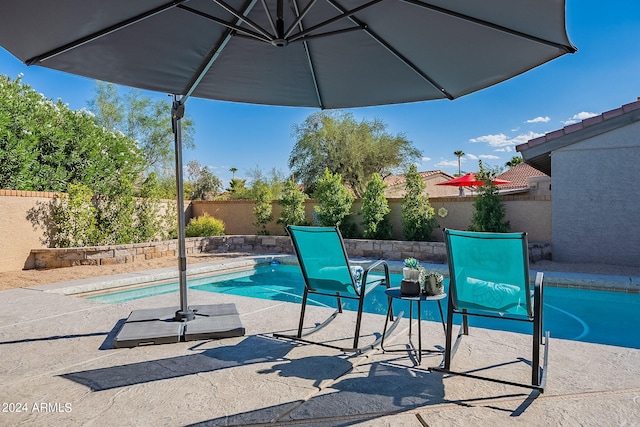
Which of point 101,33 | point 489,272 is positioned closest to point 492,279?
point 489,272

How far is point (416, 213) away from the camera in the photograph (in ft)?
36.1

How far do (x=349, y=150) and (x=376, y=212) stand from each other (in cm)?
978

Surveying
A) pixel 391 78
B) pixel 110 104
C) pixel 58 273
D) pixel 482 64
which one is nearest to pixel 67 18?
pixel 391 78

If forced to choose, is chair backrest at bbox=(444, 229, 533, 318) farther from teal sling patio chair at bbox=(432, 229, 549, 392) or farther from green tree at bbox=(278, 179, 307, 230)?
green tree at bbox=(278, 179, 307, 230)

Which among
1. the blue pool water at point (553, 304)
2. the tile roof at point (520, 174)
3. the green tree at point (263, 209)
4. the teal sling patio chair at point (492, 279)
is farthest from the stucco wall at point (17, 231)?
the tile roof at point (520, 174)

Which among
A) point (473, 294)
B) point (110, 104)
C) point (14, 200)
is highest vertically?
point (110, 104)

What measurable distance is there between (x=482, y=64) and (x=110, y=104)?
2083 centimetres

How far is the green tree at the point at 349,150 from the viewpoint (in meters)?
21.0

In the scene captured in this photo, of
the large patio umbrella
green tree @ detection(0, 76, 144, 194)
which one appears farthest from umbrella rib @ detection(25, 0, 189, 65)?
green tree @ detection(0, 76, 144, 194)

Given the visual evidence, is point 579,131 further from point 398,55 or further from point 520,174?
point 520,174

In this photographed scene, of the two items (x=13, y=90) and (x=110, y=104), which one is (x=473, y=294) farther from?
(x=110, y=104)

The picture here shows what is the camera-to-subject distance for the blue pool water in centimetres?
511

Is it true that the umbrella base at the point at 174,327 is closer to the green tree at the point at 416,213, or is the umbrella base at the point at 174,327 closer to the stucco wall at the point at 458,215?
the green tree at the point at 416,213

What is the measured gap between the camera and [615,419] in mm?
2182
